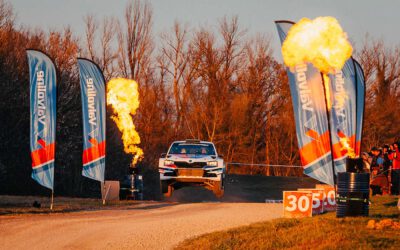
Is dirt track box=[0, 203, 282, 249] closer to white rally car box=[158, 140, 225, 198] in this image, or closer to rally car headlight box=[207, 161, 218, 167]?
white rally car box=[158, 140, 225, 198]

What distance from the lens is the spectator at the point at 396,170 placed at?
2975 centimetres

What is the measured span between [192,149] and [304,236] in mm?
17772

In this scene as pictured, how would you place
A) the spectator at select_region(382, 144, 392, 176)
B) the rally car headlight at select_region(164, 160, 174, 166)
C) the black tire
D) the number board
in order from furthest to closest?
the black tire → the rally car headlight at select_region(164, 160, 174, 166) → the spectator at select_region(382, 144, 392, 176) → the number board

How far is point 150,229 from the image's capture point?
19672mm

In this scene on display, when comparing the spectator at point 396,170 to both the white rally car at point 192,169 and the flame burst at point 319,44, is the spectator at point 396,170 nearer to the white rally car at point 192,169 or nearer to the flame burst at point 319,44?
the white rally car at point 192,169

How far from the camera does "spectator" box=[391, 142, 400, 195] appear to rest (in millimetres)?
29750

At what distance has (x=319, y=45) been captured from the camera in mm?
21594

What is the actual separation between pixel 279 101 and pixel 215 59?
23.0 ft

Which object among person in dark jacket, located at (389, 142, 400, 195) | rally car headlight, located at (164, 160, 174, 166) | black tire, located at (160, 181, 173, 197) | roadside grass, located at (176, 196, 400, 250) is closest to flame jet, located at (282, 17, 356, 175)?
roadside grass, located at (176, 196, 400, 250)

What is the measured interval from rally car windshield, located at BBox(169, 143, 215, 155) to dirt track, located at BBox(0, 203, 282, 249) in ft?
15.6

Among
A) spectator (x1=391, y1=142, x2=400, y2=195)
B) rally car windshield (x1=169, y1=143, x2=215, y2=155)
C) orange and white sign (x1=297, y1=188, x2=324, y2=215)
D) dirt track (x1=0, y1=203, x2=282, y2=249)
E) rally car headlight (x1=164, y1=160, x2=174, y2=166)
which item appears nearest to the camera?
dirt track (x1=0, y1=203, x2=282, y2=249)

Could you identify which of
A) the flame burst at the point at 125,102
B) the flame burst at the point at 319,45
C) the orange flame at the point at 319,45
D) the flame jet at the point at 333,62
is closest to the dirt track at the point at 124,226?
the flame jet at the point at 333,62

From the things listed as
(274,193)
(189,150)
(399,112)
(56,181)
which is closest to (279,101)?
(399,112)

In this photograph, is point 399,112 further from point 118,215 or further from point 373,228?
point 373,228
